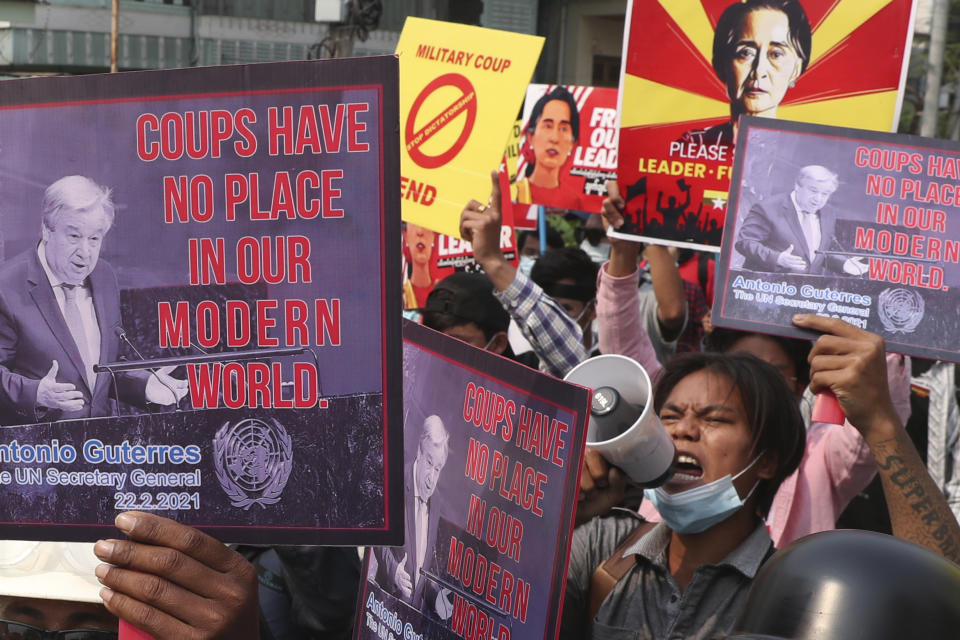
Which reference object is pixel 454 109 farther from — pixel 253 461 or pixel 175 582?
pixel 175 582

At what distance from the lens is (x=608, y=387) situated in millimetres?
2594

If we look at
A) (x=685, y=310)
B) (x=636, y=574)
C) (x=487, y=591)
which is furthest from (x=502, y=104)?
(x=487, y=591)

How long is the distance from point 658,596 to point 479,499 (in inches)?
20.4

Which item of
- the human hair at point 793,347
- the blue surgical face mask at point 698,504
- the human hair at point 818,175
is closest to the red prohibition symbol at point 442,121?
the human hair at point 793,347

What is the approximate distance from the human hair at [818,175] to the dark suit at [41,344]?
1.85 meters

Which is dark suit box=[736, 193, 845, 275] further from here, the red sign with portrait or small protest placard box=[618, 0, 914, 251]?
the red sign with portrait

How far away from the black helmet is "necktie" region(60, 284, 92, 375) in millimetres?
1098

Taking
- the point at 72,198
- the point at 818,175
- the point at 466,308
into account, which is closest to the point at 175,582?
the point at 72,198

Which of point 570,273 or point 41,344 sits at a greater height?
point 41,344

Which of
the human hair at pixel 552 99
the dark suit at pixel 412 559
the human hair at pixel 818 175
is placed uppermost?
the human hair at pixel 552 99

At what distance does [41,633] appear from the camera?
2.41 m

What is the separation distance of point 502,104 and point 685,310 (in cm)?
106

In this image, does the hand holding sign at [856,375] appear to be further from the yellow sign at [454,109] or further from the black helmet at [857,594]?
the yellow sign at [454,109]

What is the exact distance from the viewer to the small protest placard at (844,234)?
286 centimetres
